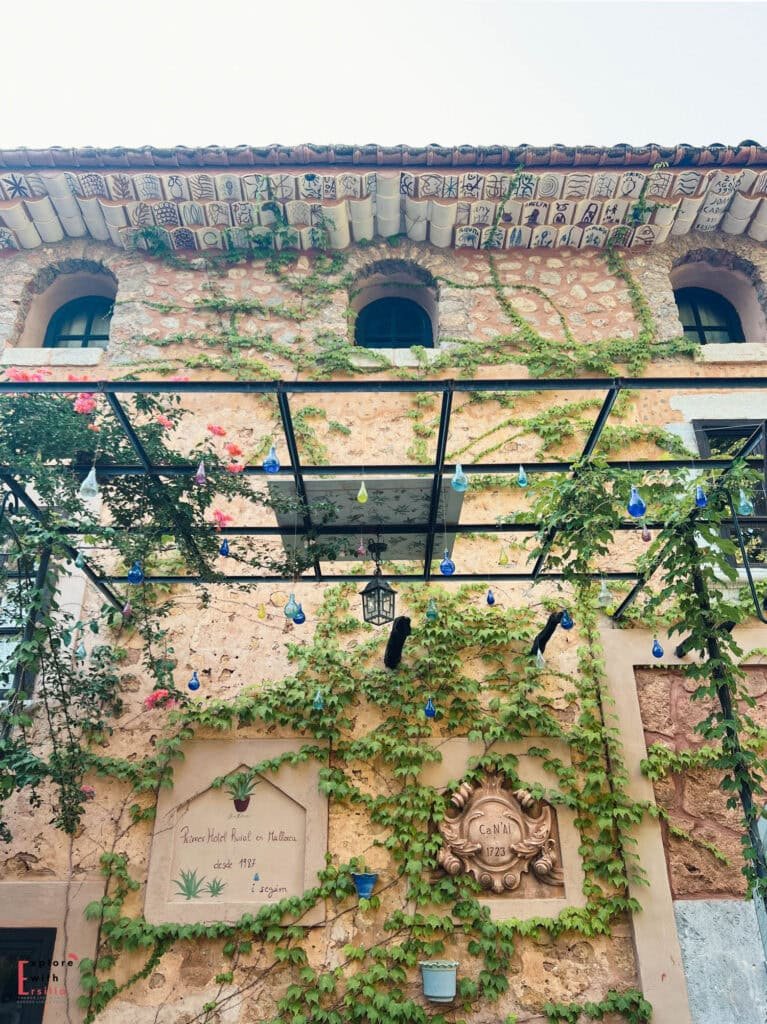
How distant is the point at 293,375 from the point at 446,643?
275 cm

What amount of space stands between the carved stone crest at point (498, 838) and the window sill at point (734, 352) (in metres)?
4.18

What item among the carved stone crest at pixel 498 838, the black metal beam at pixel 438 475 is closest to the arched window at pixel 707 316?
the black metal beam at pixel 438 475

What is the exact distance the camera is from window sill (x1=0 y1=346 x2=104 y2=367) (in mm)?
6410

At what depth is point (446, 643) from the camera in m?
5.30

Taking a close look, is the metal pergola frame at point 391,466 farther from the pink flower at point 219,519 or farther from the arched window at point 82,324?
the arched window at point 82,324

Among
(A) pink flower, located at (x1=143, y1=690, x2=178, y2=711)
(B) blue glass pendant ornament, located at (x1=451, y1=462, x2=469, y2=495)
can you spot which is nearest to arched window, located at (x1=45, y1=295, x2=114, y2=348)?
(A) pink flower, located at (x1=143, y1=690, x2=178, y2=711)

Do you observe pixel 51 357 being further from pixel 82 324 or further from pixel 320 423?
pixel 320 423

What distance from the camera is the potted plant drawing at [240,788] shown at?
15.6 feet

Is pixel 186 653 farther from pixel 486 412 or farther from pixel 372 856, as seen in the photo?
pixel 486 412

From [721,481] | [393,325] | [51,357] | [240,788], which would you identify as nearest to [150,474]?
[240,788]

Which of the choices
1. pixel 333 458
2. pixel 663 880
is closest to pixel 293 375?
pixel 333 458

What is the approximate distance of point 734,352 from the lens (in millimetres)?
6531

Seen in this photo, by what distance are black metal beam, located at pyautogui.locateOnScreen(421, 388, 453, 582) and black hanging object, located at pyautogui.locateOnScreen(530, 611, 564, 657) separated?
865 mm

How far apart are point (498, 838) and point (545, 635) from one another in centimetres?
135
